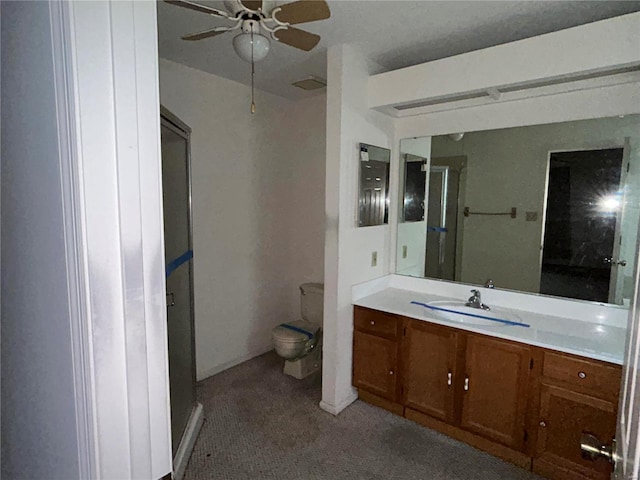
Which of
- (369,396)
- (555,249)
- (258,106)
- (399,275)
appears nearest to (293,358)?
(369,396)

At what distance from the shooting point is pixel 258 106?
324 cm

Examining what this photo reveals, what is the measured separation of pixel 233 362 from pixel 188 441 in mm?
1113

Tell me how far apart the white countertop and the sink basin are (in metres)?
0.03

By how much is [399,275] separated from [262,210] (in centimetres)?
141

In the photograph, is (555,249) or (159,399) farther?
(555,249)

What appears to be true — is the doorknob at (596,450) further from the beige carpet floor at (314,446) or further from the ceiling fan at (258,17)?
the ceiling fan at (258,17)

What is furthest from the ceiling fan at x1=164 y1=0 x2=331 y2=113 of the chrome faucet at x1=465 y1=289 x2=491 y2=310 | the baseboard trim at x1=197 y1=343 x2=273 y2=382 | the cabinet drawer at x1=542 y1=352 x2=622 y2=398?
the baseboard trim at x1=197 y1=343 x2=273 y2=382

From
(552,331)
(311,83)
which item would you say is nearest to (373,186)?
(311,83)

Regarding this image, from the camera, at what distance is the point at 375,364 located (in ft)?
8.21

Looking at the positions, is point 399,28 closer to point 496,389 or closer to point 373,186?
point 373,186

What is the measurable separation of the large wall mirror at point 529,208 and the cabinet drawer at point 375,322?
580 mm

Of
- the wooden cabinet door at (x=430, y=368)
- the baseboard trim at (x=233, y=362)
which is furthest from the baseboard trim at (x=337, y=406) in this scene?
the baseboard trim at (x=233, y=362)

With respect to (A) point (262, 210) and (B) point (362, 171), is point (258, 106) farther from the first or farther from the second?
(B) point (362, 171)

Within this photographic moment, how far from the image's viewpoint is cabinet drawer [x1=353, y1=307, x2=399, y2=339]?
2.38 meters
